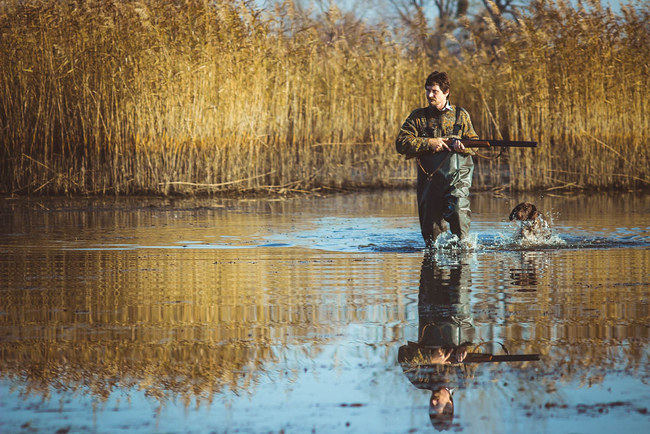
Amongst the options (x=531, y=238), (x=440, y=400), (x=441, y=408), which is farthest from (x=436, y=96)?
(x=441, y=408)

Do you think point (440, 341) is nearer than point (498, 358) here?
No

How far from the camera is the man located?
8891 mm

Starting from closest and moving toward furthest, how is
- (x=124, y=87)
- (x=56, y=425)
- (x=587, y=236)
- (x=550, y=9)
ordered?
(x=56, y=425), (x=587, y=236), (x=124, y=87), (x=550, y=9)

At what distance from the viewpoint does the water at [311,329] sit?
158 inches

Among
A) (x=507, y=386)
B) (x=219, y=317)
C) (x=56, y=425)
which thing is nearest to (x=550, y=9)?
(x=219, y=317)

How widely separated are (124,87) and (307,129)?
11.4ft

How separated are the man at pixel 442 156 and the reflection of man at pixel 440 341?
149 cm

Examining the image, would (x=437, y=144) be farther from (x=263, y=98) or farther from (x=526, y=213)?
(x=263, y=98)

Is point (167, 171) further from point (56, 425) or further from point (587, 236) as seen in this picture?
point (56, 425)

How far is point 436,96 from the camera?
8.84 m

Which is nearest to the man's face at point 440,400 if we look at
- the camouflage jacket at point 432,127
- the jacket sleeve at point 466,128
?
the camouflage jacket at point 432,127

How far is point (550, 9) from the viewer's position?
16.3 metres

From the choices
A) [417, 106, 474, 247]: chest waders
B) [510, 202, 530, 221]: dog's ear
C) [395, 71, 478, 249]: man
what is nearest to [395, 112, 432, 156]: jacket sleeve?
[395, 71, 478, 249]: man

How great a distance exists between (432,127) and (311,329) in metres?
3.84
